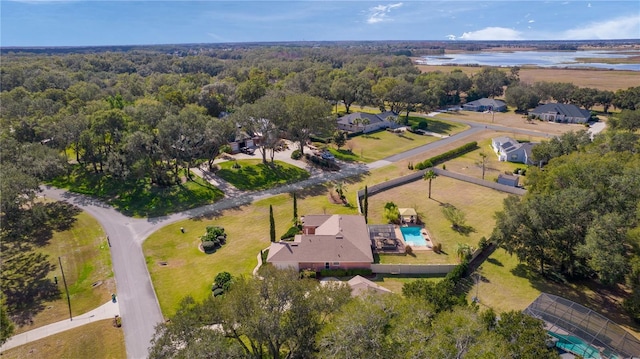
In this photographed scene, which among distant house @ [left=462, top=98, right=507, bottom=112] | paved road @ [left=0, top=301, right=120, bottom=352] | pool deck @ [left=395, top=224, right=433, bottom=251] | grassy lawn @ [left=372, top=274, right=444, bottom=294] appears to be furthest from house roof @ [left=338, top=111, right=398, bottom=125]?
paved road @ [left=0, top=301, right=120, bottom=352]

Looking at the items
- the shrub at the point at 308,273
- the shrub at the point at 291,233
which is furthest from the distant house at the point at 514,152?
the shrub at the point at 308,273

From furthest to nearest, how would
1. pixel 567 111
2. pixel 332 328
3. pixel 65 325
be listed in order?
pixel 567 111 → pixel 65 325 → pixel 332 328

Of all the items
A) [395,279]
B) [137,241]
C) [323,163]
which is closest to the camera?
[395,279]

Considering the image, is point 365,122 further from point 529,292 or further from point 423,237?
point 529,292

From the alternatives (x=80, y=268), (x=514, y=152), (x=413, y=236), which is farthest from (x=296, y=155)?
(x=514, y=152)

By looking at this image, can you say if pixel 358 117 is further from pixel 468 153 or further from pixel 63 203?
pixel 63 203

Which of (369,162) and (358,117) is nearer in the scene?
(369,162)

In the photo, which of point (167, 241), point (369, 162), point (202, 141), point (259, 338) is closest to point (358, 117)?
point (369, 162)
